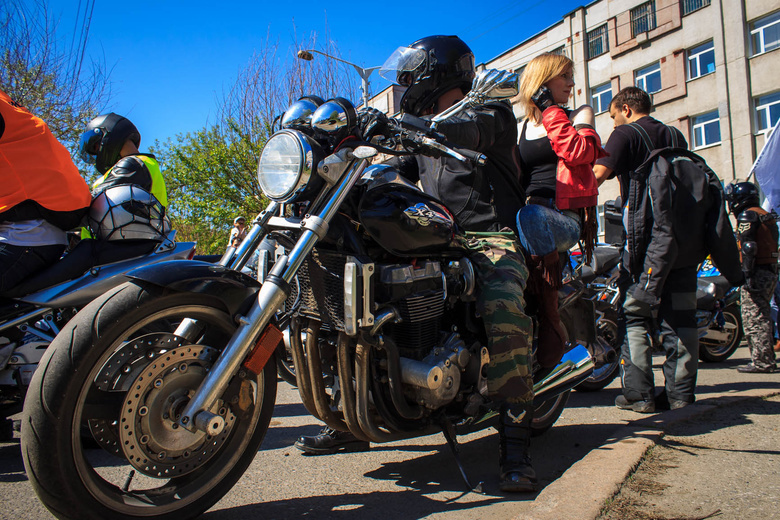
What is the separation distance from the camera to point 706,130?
2272 centimetres

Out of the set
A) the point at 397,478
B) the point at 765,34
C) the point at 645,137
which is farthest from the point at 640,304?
the point at 765,34

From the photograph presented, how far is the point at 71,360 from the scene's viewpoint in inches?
64.3

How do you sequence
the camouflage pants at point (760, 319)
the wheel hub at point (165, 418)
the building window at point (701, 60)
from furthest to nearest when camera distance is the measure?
the building window at point (701, 60), the camouflage pants at point (760, 319), the wheel hub at point (165, 418)

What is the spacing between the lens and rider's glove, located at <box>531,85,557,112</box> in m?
3.25

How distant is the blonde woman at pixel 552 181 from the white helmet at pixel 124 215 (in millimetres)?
2140

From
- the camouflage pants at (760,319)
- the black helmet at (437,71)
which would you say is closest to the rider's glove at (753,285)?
the camouflage pants at (760,319)

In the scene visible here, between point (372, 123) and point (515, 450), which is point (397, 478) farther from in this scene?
point (372, 123)

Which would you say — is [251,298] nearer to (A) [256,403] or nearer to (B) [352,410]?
(A) [256,403]

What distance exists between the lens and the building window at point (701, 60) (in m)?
22.5

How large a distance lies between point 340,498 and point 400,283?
911 millimetres

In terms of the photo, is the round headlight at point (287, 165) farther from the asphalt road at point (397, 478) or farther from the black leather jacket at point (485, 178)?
the asphalt road at point (397, 478)

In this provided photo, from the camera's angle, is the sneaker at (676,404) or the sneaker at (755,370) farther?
the sneaker at (755,370)

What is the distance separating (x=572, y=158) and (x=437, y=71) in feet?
2.78

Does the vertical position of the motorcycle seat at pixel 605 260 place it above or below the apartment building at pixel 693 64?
below
